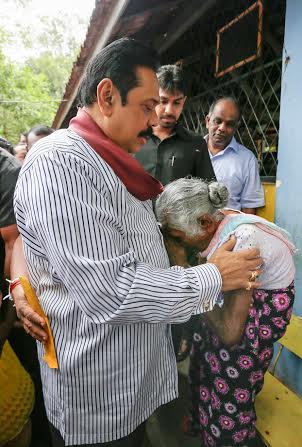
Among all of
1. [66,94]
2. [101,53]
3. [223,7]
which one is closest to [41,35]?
[66,94]

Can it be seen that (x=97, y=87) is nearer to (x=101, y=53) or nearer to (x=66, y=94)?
(x=101, y=53)

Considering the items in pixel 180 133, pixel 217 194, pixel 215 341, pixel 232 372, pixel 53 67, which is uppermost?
pixel 53 67

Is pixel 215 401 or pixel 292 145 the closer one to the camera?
pixel 215 401

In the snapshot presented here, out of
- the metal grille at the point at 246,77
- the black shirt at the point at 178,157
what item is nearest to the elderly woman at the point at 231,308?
the black shirt at the point at 178,157

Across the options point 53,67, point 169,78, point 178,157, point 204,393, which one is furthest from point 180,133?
point 53,67

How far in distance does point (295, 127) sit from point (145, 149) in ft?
3.49

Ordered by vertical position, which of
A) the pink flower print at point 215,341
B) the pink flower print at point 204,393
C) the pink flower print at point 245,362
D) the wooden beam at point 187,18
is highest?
the wooden beam at point 187,18

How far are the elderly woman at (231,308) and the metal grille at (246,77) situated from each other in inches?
73.7

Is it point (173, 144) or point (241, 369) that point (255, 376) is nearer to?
point (241, 369)

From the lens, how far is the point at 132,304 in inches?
37.1

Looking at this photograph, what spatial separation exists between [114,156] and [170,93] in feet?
5.01

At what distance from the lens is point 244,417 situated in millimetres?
1674

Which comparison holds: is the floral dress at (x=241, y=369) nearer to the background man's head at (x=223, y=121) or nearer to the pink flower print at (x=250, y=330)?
the pink flower print at (x=250, y=330)

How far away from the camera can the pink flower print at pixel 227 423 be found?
1.66 metres
